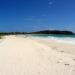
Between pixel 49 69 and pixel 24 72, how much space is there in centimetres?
85

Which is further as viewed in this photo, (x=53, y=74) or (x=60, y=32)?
(x=60, y=32)

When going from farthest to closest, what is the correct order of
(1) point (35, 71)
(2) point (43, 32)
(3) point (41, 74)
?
1. (2) point (43, 32)
2. (1) point (35, 71)
3. (3) point (41, 74)

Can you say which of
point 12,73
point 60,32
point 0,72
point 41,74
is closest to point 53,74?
point 41,74

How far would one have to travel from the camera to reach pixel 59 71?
496cm

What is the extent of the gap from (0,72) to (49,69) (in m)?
1.54

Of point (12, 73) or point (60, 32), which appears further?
point (60, 32)

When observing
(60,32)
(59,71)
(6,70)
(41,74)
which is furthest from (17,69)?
(60,32)

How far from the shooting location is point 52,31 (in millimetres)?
170250

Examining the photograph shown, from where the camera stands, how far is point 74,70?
201 inches

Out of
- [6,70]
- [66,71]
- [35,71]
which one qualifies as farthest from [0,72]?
[66,71]

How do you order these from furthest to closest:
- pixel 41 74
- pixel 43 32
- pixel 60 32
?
pixel 43 32 → pixel 60 32 → pixel 41 74

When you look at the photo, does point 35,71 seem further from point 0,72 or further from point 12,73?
point 0,72

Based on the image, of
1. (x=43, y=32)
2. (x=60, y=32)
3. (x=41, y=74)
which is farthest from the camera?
(x=43, y=32)

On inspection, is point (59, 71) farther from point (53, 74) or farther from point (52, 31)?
point (52, 31)
